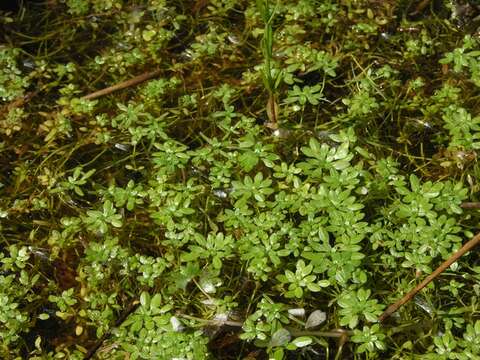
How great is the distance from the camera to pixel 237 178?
319cm

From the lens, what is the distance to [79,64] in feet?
12.7

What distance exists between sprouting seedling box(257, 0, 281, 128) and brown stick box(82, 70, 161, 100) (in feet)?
2.56

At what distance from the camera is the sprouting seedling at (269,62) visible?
293 cm

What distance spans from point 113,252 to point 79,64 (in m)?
1.51

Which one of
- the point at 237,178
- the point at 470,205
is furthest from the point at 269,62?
the point at 470,205

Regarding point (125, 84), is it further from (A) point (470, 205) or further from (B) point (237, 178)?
(A) point (470, 205)

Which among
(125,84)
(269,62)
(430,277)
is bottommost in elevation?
(430,277)

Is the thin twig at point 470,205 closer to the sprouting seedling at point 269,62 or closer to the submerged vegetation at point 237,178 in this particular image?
the submerged vegetation at point 237,178

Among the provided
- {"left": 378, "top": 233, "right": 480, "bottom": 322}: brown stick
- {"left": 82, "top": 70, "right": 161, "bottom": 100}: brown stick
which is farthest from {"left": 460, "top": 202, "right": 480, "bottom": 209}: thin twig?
{"left": 82, "top": 70, "right": 161, "bottom": 100}: brown stick

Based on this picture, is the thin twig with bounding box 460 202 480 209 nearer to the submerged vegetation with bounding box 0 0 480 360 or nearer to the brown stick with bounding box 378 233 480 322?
the submerged vegetation with bounding box 0 0 480 360

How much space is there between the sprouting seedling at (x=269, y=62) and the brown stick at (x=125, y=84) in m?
0.78

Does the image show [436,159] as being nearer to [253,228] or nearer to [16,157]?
[253,228]

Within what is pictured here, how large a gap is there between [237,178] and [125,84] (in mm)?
1026

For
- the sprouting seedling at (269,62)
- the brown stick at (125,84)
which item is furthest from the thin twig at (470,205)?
the brown stick at (125,84)
